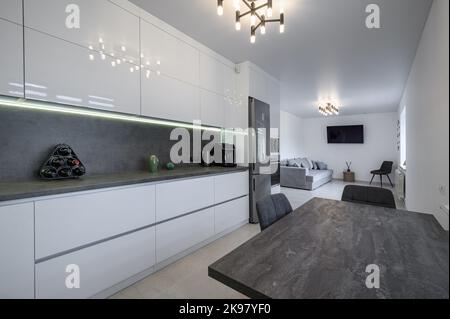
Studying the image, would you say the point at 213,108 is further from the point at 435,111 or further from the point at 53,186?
the point at 435,111

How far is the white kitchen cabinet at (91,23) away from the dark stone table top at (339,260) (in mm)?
1898

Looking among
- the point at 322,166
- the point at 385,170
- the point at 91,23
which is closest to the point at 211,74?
the point at 91,23

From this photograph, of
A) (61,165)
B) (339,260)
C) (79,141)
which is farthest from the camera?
(79,141)

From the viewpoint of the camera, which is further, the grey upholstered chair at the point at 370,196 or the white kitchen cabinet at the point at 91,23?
the grey upholstered chair at the point at 370,196

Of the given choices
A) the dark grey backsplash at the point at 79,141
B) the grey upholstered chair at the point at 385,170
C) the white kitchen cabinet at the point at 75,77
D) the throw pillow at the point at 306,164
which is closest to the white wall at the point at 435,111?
the white kitchen cabinet at the point at 75,77

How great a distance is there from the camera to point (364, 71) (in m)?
3.48

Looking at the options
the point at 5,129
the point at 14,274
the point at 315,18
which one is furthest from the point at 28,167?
the point at 315,18

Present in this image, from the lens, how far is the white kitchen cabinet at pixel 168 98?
2113mm

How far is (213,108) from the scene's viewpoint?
2904 millimetres

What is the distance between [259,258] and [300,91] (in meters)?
4.56

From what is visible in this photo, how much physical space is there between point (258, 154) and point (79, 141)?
2239 mm

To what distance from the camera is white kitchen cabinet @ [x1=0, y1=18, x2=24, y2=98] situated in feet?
4.30

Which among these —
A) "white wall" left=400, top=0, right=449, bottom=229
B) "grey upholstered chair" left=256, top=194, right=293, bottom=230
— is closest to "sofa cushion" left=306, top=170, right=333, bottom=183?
"white wall" left=400, top=0, right=449, bottom=229

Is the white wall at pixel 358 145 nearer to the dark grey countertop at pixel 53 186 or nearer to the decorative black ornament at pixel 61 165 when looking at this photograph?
the dark grey countertop at pixel 53 186
